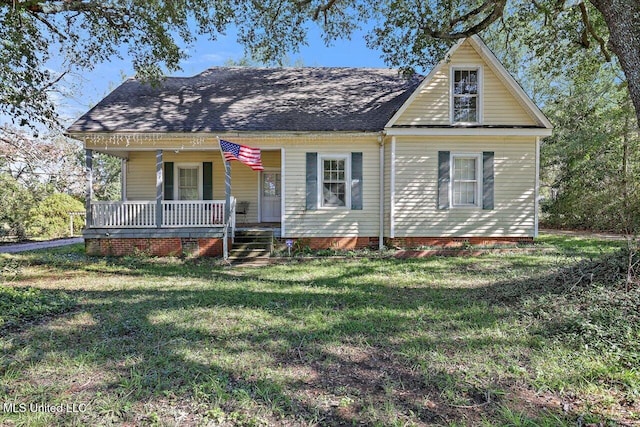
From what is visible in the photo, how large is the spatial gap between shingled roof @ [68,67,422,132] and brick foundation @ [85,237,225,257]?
3.28 m

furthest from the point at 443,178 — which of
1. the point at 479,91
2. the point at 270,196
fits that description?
the point at 270,196

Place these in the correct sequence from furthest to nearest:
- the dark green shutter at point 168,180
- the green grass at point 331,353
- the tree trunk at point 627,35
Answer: the dark green shutter at point 168,180, the tree trunk at point 627,35, the green grass at point 331,353

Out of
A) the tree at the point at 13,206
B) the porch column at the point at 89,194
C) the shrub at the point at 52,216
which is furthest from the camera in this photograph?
the shrub at the point at 52,216

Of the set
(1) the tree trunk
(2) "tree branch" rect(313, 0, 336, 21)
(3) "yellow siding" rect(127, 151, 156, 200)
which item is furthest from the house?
(1) the tree trunk


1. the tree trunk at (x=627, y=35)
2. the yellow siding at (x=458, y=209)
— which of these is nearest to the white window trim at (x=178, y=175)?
the yellow siding at (x=458, y=209)

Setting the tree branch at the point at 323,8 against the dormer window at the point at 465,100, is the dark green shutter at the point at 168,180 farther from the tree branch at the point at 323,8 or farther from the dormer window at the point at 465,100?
the dormer window at the point at 465,100

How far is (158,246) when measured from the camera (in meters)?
10.7

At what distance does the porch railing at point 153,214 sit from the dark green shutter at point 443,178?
6676 mm

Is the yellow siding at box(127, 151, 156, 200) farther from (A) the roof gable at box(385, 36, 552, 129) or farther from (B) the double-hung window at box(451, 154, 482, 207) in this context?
(B) the double-hung window at box(451, 154, 482, 207)

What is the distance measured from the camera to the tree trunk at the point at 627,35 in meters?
4.73

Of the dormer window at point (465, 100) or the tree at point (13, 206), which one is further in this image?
the tree at point (13, 206)

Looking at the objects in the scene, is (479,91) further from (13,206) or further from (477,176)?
(13,206)

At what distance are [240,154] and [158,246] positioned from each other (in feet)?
12.6

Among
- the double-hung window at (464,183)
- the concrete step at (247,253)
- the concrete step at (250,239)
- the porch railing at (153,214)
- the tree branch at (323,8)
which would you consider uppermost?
the tree branch at (323,8)
